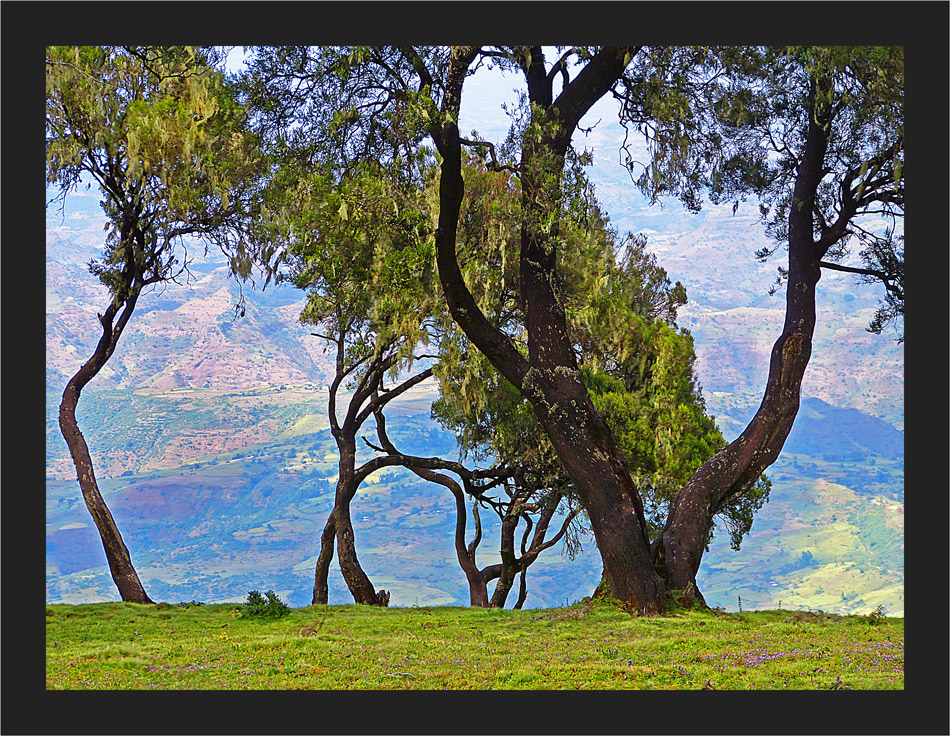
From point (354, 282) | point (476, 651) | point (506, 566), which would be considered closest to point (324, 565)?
point (506, 566)

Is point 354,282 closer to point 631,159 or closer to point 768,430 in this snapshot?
point 631,159

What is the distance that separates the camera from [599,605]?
27.4 feet

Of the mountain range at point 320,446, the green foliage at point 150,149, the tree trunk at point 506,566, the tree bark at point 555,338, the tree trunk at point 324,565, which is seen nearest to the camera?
the tree bark at point 555,338

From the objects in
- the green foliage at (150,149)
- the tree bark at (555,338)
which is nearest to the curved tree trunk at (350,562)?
the green foliage at (150,149)

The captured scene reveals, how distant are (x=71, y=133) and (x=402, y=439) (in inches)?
315

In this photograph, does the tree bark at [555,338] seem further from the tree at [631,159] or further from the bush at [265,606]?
the bush at [265,606]

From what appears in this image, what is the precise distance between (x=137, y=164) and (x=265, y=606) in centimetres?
476

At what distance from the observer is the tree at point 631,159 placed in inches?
324

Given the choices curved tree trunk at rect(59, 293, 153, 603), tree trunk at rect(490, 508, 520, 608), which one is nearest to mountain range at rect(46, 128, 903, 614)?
tree trunk at rect(490, 508, 520, 608)

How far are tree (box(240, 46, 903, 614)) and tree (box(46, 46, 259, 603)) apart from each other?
3.13 ft

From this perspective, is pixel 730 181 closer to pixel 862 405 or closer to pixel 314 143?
pixel 314 143

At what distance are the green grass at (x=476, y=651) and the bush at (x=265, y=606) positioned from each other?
13cm

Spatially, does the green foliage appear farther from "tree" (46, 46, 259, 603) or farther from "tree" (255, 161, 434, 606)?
"tree" (255, 161, 434, 606)
